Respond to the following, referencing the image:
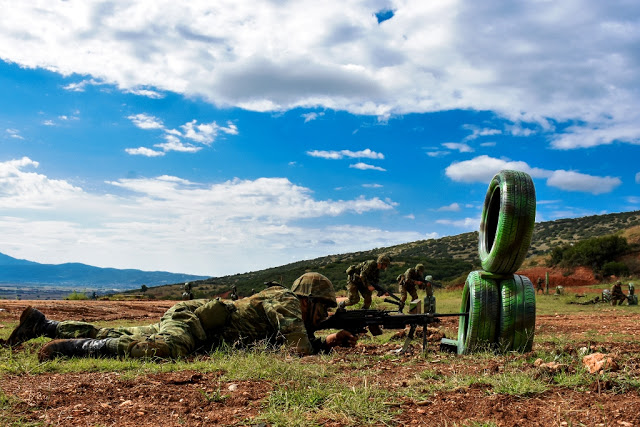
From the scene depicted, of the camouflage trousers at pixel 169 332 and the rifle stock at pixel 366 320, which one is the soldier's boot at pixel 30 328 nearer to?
the camouflage trousers at pixel 169 332

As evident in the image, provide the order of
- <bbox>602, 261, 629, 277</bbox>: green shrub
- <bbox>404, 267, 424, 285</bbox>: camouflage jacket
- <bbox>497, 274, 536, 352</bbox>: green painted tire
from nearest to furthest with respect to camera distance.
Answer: <bbox>497, 274, 536, 352</bbox>: green painted tire < <bbox>404, 267, 424, 285</bbox>: camouflage jacket < <bbox>602, 261, 629, 277</bbox>: green shrub

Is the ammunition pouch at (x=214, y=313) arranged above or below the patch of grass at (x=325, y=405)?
above

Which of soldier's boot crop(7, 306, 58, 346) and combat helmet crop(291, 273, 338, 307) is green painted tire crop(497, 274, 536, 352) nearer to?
combat helmet crop(291, 273, 338, 307)

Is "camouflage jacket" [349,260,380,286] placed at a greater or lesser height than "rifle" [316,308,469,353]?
greater

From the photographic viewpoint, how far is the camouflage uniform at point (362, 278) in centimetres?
1525

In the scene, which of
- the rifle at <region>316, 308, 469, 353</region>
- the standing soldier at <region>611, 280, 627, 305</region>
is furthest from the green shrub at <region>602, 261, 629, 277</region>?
the rifle at <region>316, 308, 469, 353</region>

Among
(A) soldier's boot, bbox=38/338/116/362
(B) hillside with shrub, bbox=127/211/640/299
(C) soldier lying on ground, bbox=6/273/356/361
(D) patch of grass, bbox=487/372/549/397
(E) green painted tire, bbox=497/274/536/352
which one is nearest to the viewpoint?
(D) patch of grass, bbox=487/372/549/397

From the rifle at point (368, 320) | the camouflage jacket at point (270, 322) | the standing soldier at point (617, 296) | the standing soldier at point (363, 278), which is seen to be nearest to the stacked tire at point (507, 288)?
the rifle at point (368, 320)

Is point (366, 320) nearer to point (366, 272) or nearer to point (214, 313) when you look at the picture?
point (214, 313)

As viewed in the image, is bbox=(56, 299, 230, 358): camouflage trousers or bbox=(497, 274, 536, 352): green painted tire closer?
bbox=(56, 299, 230, 358): camouflage trousers

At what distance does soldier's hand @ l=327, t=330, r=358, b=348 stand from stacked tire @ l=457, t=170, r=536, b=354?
1.50m

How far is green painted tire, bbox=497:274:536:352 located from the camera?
6520 mm

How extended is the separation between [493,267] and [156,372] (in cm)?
434

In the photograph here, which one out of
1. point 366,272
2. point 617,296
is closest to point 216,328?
point 366,272
